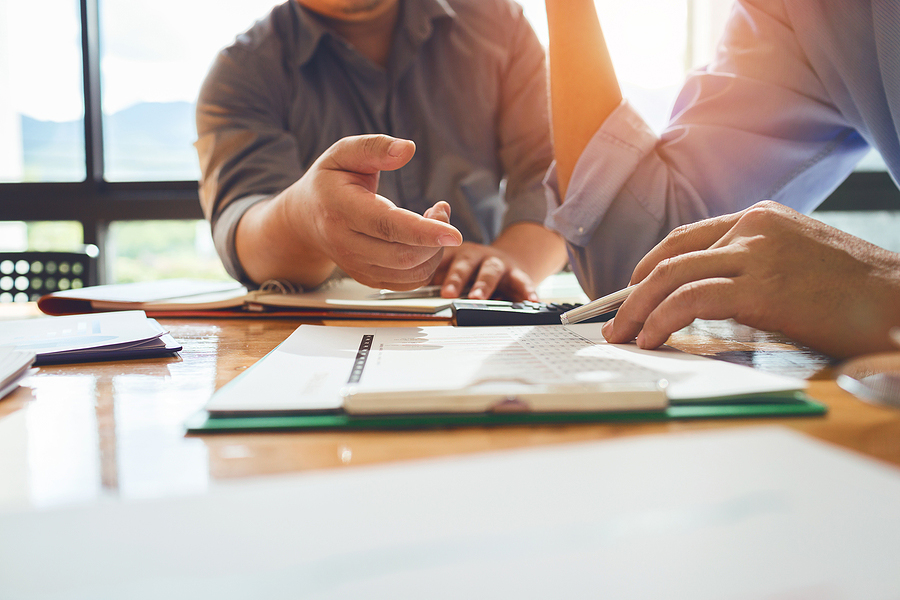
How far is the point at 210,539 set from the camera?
0.14 metres

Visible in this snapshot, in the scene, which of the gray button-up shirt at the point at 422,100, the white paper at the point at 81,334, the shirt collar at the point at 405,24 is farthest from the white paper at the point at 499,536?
the shirt collar at the point at 405,24

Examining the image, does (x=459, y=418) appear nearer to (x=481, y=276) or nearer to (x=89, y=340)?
(x=89, y=340)

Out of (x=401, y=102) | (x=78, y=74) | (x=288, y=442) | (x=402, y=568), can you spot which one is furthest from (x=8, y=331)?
(x=78, y=74)

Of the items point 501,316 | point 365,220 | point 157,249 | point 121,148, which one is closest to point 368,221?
point 365,220

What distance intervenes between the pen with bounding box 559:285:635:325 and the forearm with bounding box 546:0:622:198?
25 cm

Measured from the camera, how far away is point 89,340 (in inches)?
16.5

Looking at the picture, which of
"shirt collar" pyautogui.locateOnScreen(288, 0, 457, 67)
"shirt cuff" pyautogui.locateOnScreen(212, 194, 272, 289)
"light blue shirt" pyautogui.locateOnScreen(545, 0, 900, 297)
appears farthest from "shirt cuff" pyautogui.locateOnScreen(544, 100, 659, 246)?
"shirt collar" pyautogui.locateOnScreen(288, 0, 457, 67)

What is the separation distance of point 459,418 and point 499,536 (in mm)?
102

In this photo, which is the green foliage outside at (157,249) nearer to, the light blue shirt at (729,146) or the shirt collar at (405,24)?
the shirt collar at (405,24)

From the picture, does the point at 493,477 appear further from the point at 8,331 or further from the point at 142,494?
the point at 8,331

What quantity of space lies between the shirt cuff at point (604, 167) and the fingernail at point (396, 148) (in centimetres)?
24

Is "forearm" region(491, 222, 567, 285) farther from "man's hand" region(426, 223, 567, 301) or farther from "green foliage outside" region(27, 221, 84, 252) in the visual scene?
"green foliage outside" region(27, 221, 84, 252)

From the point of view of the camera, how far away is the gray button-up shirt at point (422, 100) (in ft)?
3.26

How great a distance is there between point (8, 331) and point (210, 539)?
484mm
